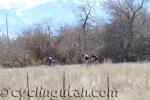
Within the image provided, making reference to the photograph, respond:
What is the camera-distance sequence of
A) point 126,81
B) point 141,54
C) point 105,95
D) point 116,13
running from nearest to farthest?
point 105,95 < point 126,81 < point 141,54 < point 116,13

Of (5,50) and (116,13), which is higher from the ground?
(116,13)

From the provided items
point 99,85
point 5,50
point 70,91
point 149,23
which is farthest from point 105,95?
point 5,50

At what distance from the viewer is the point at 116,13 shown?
57812 mm

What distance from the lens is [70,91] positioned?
1152cm

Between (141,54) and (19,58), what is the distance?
584 inches

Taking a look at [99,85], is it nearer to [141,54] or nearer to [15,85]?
[15,85]

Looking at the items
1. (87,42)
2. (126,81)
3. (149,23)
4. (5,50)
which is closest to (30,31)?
(5,50)

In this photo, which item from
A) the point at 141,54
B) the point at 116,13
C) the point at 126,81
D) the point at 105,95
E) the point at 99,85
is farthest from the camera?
the point at 116,13

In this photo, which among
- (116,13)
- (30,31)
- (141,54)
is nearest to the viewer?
(141,54)

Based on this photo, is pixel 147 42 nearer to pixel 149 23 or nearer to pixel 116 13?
pixel 149 23

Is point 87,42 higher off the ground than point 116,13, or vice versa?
point 116,13

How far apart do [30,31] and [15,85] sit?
50113 mm

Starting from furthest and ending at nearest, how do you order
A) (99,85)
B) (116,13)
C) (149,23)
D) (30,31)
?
(30,31) < (116,13) < (149,23) < (99,85)

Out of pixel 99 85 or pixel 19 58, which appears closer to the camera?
pixel 99 85
